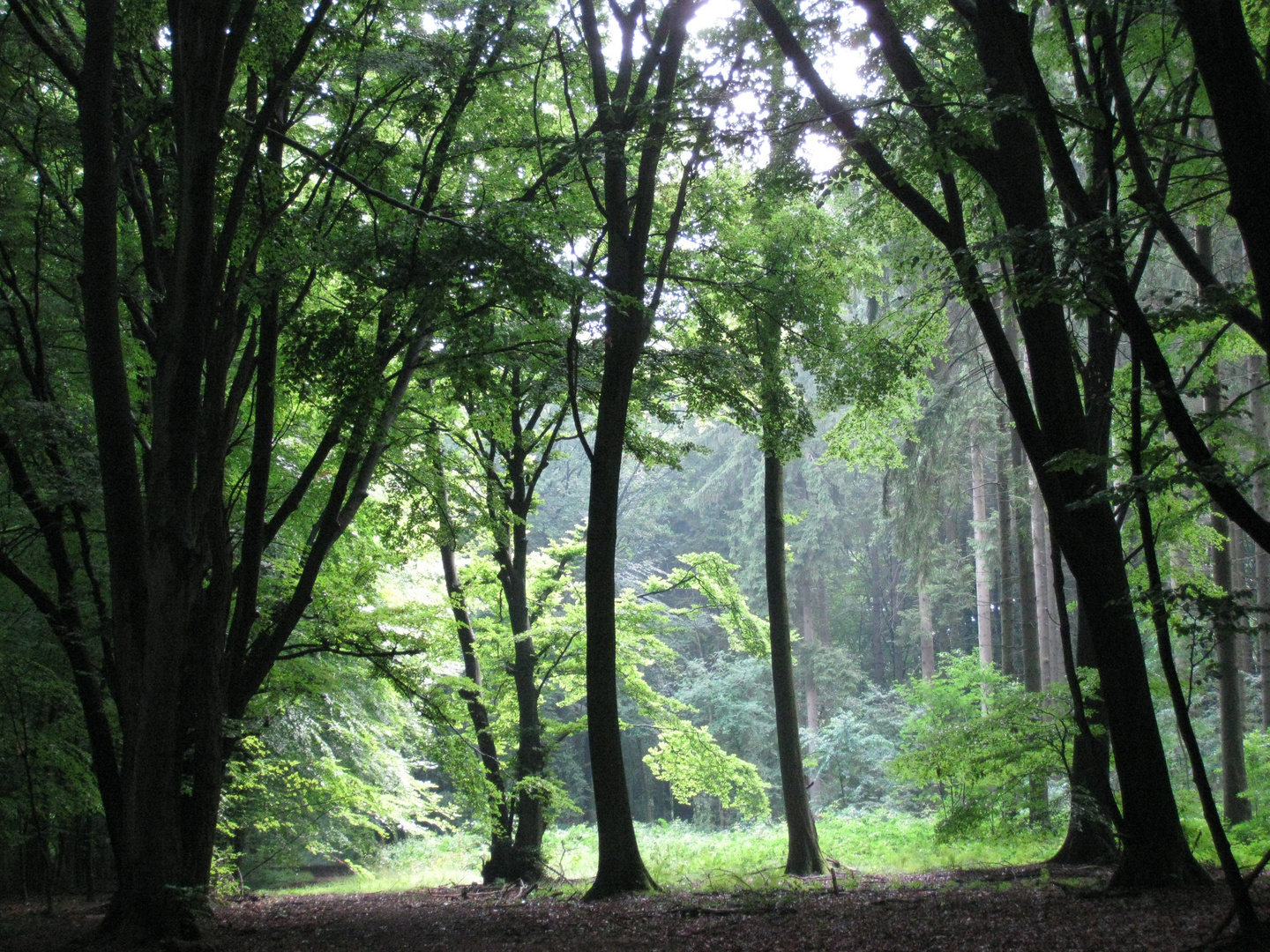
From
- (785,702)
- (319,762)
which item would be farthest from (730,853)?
(319,762)

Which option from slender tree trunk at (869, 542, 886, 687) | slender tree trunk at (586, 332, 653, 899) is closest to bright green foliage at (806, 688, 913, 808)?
slender tree trunk at (869, 542, 886, 687)

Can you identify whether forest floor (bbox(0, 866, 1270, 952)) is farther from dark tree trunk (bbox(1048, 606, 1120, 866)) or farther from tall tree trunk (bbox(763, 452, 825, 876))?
tall tree trunk (bbox(763, 452, 825, 876))

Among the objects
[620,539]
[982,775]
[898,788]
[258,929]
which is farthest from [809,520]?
[258,929]

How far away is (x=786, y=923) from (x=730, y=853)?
44.8ft

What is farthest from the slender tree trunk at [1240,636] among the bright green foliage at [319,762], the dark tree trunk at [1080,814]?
the bright green foliage at [319,762]

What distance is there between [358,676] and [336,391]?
6.45 m

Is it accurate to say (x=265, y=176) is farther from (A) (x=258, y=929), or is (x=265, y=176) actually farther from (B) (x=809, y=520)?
(B) (x=809, y=520)

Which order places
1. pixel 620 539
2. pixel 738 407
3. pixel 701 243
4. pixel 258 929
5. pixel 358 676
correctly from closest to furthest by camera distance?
1. pixel 258 929
2. pixel 738 407
3. pixel 701 243
4. pixel 358 676
5. pixel 620 539

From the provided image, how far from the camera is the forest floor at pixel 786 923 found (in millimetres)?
4480

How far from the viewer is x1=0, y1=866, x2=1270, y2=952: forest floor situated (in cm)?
448

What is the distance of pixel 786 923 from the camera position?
17.9 ft

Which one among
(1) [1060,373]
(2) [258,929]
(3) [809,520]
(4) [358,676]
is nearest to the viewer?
(1) [1060,373]

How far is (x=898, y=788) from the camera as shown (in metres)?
23.5

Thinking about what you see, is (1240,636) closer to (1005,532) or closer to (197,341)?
(1005,532)
